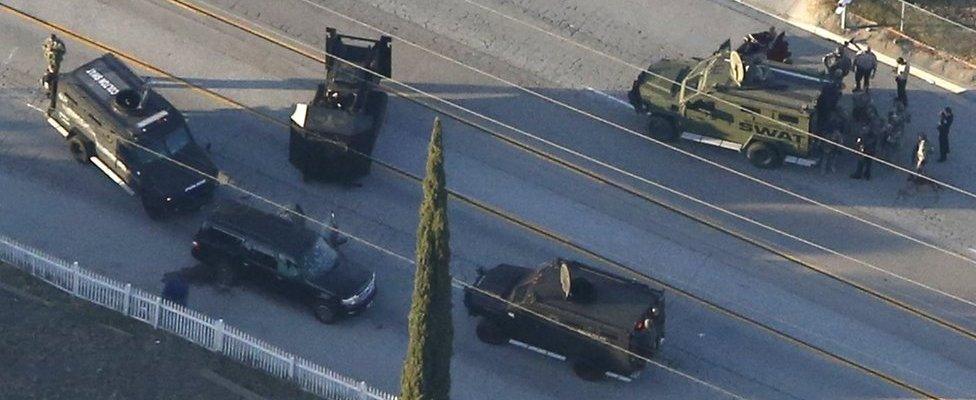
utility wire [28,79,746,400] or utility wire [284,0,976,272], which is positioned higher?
utility wire [284,0,976,272]

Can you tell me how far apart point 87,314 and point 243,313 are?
3128 mm

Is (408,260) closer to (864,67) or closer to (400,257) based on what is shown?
(400,257)

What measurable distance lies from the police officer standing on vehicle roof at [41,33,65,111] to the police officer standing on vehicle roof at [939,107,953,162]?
20.2 metres

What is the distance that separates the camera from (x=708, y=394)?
38062 millimetres

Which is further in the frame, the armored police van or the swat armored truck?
the swat armored truck

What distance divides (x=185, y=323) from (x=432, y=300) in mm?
7269

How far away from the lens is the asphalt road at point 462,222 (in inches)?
1515

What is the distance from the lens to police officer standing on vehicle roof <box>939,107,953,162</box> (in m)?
43.8

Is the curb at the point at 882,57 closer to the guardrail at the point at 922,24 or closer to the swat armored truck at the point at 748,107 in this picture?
the guardrail at the point at 922,24

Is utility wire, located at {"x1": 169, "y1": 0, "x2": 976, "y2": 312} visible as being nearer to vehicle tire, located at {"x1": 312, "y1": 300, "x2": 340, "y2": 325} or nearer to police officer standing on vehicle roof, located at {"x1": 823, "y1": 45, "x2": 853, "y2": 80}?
police officer standing on vehicle roof, located at {"x1": 823, "y1": 45, "x2": 853, "y2": 80}

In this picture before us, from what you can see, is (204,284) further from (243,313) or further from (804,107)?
(804,107)

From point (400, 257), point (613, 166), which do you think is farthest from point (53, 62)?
point (613, 166)

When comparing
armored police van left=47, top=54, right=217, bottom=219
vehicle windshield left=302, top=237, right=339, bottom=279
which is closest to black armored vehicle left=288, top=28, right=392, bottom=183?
armored police van left=47, top=54, right=217, bottom=219

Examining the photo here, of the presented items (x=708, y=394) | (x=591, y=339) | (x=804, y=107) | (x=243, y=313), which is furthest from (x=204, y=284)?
(x=804, y=107)
